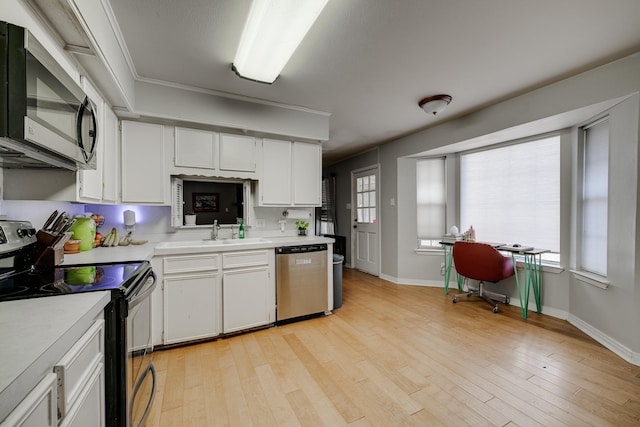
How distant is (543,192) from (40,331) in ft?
13.9

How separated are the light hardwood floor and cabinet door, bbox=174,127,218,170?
175 centimetres

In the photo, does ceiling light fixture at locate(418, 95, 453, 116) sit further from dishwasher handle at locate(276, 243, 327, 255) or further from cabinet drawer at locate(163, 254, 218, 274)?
cabinet drawer at locate(163, 254, 218, 274)

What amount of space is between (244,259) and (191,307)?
62cm

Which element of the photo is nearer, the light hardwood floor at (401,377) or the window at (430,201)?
the light hardwood floor at (401,377)

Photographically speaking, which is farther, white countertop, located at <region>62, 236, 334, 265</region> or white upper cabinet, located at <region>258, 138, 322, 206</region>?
white upper cabinet, located at <region>258, 138, 322, 206</region>

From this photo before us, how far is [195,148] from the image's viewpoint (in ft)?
8.97

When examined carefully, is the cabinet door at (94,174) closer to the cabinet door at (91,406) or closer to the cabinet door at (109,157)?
the cabinet door at (109,157)

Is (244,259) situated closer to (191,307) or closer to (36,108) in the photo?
(191,307)

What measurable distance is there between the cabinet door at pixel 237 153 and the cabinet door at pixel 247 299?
1.11 meters

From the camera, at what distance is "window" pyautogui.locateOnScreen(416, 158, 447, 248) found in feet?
13.9

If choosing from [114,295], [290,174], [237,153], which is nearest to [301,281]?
[290,174]

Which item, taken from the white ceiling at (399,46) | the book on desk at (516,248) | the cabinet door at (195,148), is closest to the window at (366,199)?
the book on desk at (516,248)

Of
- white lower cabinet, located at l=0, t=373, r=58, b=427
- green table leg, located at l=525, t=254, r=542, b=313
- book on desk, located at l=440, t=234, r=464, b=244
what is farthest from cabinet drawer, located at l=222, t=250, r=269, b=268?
green table leg, located at l=525, t=254, r=542, b=313

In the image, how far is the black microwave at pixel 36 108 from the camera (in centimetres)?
90
